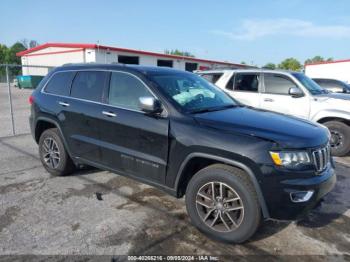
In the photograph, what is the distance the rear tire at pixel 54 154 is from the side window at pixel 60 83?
2.10ft

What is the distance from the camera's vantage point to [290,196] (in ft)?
9.16

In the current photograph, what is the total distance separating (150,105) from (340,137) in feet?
16.7

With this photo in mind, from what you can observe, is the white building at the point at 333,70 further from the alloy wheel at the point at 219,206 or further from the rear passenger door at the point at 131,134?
the alloy wheel at the point at 219,206

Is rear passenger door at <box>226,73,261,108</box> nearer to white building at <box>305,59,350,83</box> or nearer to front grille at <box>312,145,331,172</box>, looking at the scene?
front grille at <box>312,145,331,172</box>

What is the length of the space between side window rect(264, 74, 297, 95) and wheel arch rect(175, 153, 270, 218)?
14.9 ft

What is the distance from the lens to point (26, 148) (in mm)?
6676

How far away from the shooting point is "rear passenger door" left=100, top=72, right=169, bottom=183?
3469mm

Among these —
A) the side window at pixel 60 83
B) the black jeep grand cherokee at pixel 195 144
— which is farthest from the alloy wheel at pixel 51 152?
the side window at pixel 60 83

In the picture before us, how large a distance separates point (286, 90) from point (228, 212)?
481 cm

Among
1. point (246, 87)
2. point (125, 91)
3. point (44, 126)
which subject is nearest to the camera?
point (125, 91)

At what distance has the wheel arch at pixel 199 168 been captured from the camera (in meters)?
2.86

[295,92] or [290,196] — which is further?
[295,92]

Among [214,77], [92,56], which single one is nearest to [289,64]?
[92,56]

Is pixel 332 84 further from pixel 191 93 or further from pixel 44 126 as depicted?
pixel 44 126
